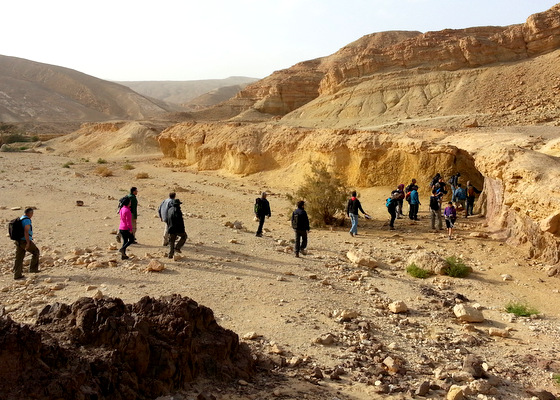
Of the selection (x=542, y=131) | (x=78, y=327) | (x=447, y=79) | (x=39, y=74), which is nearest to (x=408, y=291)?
→ (x=78, y=327)

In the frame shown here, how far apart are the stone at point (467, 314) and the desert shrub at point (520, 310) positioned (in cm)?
71

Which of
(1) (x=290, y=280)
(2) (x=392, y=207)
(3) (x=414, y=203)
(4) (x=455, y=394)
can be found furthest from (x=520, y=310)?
(3) (x=414, y=203)

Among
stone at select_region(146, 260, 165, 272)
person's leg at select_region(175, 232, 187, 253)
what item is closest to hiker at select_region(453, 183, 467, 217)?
person's leg at select_region(175, 232, 187, 253)

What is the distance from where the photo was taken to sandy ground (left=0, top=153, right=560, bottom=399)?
19.8 feet

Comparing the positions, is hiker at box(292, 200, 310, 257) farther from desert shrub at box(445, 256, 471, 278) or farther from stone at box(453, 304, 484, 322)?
stone at box(453, 304, 484, 322)

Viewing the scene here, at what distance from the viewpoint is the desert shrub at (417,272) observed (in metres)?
9.23

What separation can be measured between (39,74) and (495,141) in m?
121

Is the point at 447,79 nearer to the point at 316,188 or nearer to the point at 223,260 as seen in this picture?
the point at 316,188

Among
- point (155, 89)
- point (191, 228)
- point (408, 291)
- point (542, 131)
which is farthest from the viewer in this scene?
point (155, 89)

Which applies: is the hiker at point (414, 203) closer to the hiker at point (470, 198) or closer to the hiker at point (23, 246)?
the hiker at point (470, 198)

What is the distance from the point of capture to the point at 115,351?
12.7 feet

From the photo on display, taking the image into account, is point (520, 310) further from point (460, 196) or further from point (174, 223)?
point (460, 196)

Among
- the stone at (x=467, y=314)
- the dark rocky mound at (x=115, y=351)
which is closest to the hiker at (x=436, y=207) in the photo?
the stone at (x=467, y=314)

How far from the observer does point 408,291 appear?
8.16 metres
